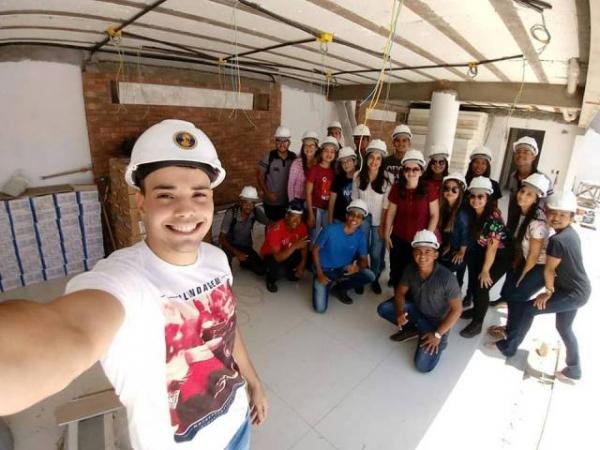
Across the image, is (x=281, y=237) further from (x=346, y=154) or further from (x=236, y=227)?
(x=346, y=154)

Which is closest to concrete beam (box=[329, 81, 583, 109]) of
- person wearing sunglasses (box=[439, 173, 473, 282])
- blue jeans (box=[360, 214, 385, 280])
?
person wearing sunglasses (box=[439, 173, 473, 282])

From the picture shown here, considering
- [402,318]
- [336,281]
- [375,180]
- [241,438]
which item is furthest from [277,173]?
[241,438]

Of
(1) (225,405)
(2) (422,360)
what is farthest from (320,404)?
(1) (225,405)

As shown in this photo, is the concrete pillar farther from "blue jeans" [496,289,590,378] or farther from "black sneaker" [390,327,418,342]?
"black sneaker" [390,327,418,342]

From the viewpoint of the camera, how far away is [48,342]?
532 mm

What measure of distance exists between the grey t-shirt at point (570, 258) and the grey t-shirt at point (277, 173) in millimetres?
2650

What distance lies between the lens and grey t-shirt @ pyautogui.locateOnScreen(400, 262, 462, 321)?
230cm

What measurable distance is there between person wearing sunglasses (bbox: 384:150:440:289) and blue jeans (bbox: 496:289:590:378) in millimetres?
928

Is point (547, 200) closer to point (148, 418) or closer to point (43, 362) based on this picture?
point (148, 418)

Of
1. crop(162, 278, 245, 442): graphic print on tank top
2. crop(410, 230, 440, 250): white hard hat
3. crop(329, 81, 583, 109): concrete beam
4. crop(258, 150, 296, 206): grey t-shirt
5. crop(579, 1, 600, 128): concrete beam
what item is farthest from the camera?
crop(258, 150, 296, 206): grey t-shirt

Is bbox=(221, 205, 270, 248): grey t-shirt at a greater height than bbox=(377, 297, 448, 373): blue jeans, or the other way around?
bbox=(221, 205, 270, 248): grey t-shirt

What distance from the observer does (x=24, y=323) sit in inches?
20.4

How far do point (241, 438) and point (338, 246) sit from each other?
2.16 metres

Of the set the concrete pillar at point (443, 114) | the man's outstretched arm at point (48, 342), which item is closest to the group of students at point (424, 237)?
the concrete pillar at point (443, 114)
